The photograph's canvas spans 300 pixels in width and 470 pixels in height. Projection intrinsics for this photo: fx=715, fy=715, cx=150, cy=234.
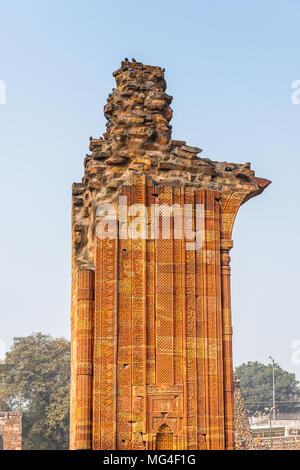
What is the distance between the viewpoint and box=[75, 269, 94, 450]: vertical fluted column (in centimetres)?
957

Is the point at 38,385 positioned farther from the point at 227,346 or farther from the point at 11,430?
the point at 227,346

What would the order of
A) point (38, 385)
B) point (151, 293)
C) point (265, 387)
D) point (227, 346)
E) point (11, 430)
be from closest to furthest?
point (151, 293), point (227, 346), point (11, 430), point (38, 385), point (265, 387)

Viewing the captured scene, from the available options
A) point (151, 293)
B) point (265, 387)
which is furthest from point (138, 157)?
point (265, 387)

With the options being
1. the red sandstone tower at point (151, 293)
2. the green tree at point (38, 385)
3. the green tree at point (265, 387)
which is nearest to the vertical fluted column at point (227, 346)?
the red sandstone tower at point (151, 293)

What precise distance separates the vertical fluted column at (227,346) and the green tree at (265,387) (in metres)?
54.2

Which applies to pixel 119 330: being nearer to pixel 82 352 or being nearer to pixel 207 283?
pixel 82 352

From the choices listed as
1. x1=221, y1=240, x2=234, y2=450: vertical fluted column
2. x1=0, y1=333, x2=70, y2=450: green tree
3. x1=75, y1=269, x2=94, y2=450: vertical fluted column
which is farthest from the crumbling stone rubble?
x1=0, y1=333, x2=70, y2=450: green tree

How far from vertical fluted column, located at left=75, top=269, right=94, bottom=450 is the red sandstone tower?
0.01 m

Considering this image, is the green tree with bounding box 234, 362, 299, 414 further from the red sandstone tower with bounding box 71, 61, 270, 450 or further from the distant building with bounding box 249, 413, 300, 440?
the red sandstone tower with bounding box 71, 61, 270, 450

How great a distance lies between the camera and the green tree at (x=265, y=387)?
64.8 meters

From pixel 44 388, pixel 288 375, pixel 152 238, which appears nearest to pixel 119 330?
pixel 152 238

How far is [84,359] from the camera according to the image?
9.72 metres

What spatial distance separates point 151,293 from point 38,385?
2447 centimetres

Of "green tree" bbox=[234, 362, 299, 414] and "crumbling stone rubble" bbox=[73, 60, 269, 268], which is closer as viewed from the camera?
"crumbling stone rubble" bbox=[73, 60, 269, 268]
